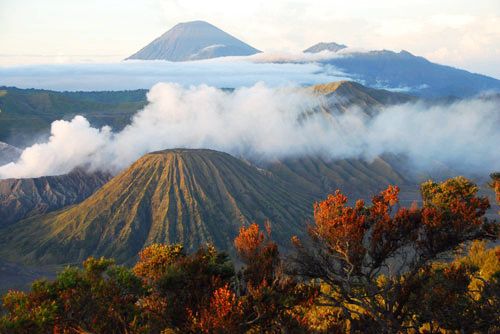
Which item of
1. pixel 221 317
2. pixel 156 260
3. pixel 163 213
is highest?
pixel 221 317

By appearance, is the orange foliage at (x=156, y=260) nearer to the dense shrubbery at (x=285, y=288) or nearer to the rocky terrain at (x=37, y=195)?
the dense shrubbery at (x=285, y=288)

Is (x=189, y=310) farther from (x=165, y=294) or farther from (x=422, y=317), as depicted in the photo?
(x=422, y=317)

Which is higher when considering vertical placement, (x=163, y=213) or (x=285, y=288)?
(x=285, y=288)

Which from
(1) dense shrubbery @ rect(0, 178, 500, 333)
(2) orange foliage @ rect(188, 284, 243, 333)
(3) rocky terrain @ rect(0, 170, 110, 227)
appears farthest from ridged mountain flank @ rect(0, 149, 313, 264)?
(2) orange foliage @ rect(188, 284, 243, 333)

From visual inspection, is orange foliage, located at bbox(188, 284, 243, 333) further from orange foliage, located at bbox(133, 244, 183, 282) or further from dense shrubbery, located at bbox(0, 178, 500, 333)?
orange foliage, located at bbox(133, 244, 183, 282)

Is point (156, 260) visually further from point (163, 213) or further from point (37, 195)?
point (37, 195)

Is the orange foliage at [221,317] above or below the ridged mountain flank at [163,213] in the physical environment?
above

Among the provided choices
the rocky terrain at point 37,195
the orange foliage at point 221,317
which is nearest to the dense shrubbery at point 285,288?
the orange foliage at point 221,317

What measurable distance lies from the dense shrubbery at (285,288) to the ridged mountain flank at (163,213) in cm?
9664

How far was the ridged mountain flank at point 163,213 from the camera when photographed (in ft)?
402

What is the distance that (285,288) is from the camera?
59.6 feet

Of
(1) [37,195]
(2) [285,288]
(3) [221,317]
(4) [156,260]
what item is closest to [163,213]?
(1) [37,195]

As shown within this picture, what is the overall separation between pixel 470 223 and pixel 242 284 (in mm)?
9518

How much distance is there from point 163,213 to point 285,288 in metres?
117
